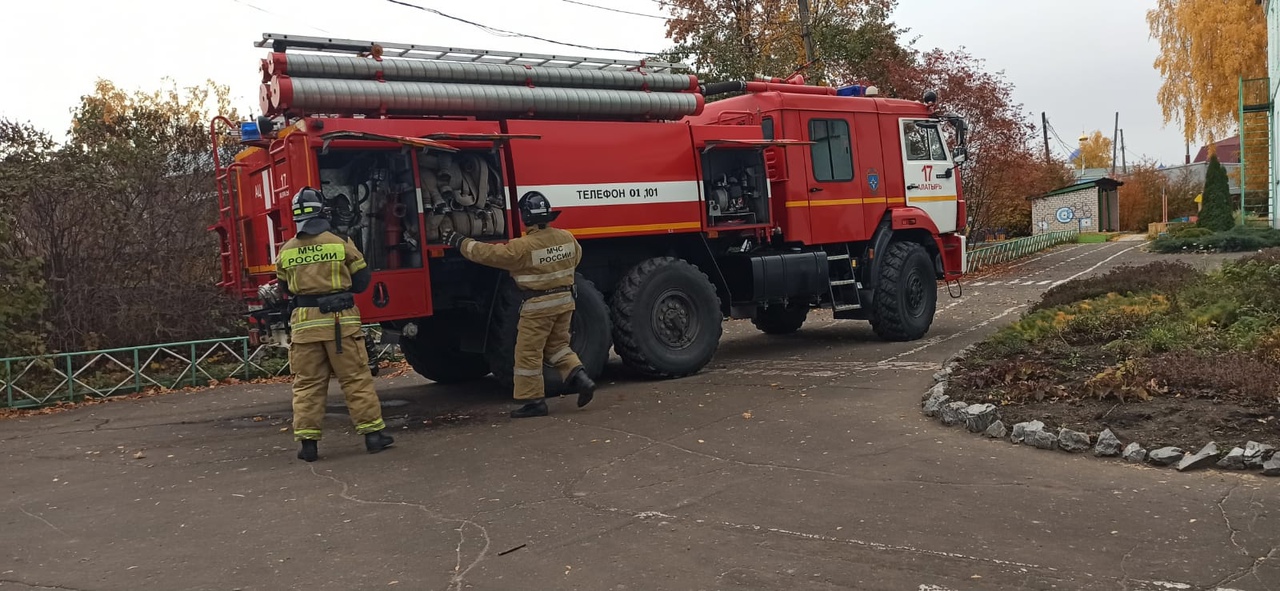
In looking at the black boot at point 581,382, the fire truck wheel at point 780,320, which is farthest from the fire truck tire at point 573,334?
the fire truck wheel at point 780,320

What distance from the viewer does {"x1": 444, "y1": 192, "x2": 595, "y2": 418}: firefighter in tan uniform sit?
7625 millimetres

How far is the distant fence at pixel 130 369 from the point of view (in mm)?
10500

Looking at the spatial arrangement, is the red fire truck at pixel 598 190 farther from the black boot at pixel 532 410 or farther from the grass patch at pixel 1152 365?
the grass patch at pixel 1152 365

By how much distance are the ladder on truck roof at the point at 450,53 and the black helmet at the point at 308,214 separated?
1593mm

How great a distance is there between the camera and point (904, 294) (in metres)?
11.5

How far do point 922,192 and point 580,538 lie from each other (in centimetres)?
868

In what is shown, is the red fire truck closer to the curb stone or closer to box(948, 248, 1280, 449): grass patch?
box(948, 248, 1280, 449): grass patch

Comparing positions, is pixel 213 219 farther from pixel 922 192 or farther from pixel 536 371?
pixel 922 192

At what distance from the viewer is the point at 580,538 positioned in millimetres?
4527

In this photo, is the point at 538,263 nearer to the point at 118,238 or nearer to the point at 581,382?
the point at 581,382

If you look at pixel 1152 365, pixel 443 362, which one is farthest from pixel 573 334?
pixel 1152 365

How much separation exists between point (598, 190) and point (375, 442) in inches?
125

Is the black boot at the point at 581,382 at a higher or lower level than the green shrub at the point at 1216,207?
lower

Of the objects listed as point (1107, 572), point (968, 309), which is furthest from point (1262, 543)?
point (968, 309)
